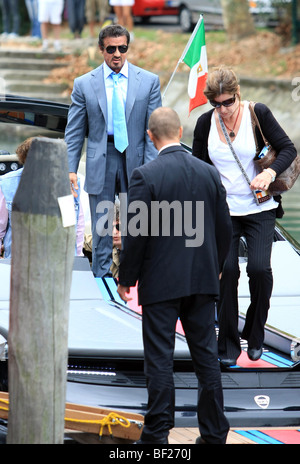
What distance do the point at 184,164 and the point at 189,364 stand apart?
1169 millimetres

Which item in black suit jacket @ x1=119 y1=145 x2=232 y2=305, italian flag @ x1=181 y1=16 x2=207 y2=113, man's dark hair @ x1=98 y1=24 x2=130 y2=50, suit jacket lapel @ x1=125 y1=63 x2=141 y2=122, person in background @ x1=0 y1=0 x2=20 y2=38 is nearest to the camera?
black suit jacket @ x1=119 y1=145 x2=232 y2=305

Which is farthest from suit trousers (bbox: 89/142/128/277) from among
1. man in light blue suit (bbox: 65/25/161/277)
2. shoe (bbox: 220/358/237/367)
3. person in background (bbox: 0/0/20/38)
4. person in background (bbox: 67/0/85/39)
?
person in background (bbox: 0/0/20/38)

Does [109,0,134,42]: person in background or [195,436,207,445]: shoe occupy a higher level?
[109,0,134,42]: person in background

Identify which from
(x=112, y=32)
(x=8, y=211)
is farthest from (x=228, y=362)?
(x=112, y=32)

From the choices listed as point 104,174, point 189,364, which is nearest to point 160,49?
point 104,174

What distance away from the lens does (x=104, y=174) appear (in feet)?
19.5

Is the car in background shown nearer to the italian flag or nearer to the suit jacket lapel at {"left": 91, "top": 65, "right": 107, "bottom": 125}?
the italian flag

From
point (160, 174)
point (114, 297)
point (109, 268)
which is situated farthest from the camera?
point (109, 268)

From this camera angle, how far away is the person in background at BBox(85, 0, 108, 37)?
2208cm

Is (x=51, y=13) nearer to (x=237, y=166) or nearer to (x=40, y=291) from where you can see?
(x=237, y=166)

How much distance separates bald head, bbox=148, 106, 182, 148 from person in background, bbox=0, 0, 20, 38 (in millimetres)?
19547

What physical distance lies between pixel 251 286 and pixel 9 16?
796 inches

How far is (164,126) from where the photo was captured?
14.1 ft

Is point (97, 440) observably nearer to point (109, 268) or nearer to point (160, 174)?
point (160, 174)
